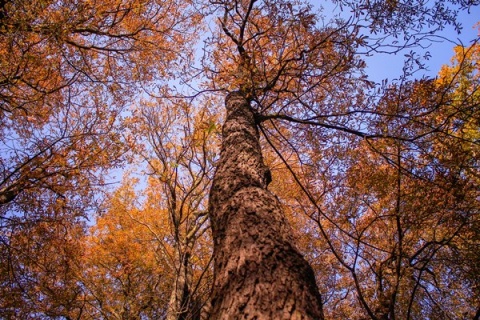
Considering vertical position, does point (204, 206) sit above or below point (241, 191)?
above

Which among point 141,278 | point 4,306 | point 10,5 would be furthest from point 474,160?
point 141,278

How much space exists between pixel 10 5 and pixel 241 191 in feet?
16.5

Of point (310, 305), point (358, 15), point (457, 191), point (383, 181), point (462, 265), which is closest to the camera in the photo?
point (310, 305)

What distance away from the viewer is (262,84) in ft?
16.8

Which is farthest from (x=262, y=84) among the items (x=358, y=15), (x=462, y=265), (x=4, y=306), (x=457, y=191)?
(x=4, y=306)

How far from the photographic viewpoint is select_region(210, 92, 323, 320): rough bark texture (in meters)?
1.44

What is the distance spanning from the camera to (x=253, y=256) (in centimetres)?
175

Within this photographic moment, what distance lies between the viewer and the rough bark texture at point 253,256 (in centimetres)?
144

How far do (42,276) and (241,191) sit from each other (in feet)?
25.2

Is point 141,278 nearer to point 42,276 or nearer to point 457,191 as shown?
point 42,276

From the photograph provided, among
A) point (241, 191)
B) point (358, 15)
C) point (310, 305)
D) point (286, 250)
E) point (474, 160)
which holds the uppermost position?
point (358, 15)

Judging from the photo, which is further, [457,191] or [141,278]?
[141,278]

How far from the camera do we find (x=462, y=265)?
15.9ft

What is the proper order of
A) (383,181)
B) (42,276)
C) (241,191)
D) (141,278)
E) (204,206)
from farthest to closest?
(141,278) → (204,206) → (42,276) → (383,181) → (241,191)
